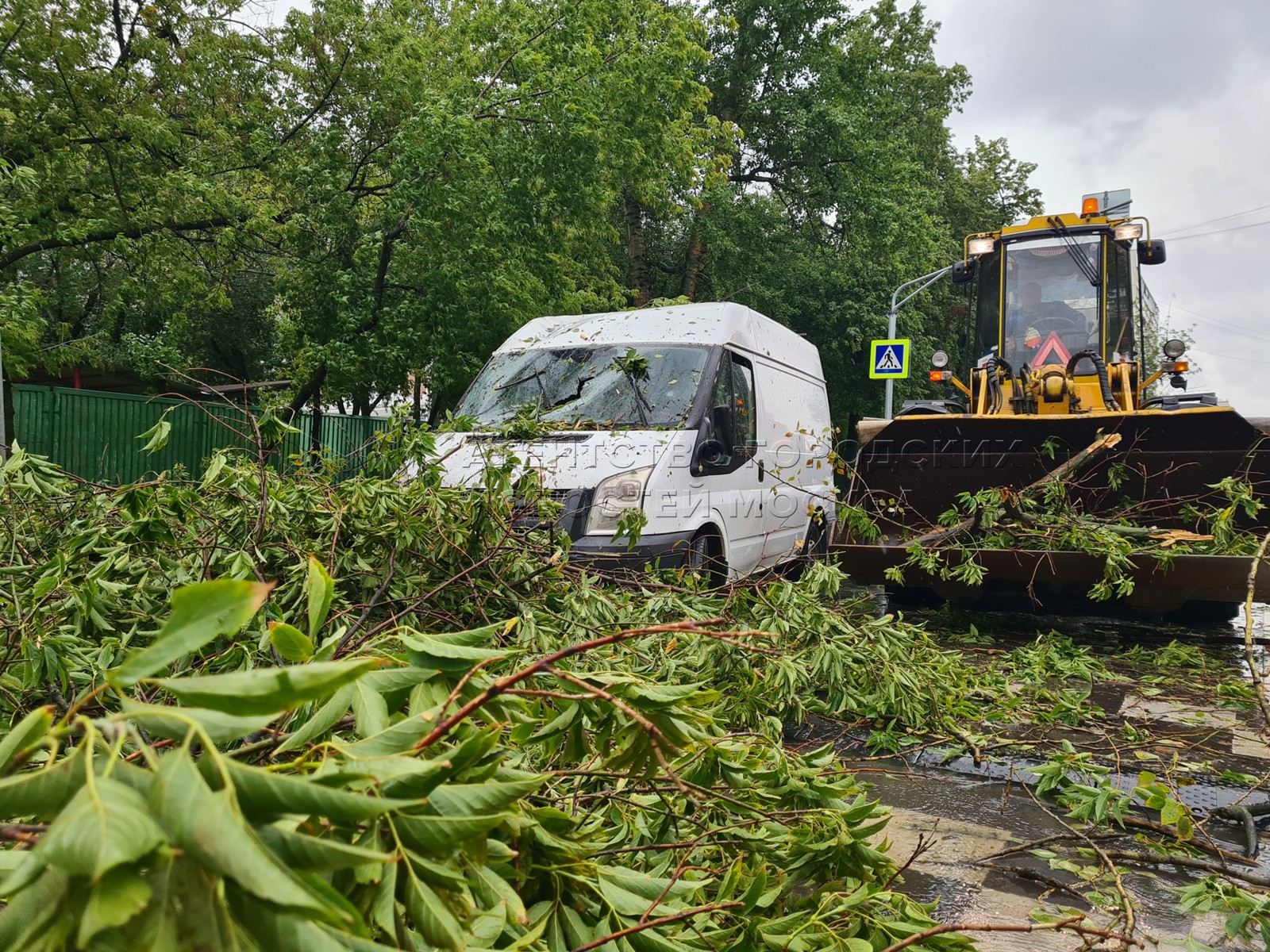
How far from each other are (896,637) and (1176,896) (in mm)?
2107

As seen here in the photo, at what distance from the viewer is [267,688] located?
80 cm

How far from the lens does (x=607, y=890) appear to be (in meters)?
1.54

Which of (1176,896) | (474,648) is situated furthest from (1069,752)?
(474,648)

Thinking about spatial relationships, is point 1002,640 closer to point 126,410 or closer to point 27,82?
point 126,410

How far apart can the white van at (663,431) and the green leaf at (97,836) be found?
4277mm

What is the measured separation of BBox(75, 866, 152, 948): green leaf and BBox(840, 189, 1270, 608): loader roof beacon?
6.78 metres

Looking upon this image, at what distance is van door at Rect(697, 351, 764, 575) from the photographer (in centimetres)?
716

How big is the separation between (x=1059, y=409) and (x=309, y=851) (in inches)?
390

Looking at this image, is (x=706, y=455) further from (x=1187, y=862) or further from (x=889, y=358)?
(x=889, y=358)

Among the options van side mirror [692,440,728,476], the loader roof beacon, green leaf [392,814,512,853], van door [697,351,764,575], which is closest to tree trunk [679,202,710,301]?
the loader roof beacon

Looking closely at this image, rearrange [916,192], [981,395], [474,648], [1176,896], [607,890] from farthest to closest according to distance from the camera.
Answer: [916,192], [981,395], [1176,896], [607,890], [474,648]

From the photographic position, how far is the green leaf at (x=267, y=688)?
2.60 ft

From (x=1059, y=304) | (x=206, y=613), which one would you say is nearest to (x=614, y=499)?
(x=206, y=613)

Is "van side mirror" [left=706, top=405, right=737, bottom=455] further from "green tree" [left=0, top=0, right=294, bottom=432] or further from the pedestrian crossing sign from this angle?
the pedestrian crossing sign
